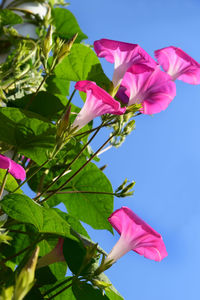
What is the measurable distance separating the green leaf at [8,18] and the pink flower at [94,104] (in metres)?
1.05

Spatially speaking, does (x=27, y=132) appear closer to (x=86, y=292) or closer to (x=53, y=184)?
(x=53, y=184)

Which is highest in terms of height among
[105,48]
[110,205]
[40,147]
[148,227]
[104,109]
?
[105,48]

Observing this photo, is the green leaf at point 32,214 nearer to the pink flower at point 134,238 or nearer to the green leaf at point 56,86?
the pink flower at point 134,238

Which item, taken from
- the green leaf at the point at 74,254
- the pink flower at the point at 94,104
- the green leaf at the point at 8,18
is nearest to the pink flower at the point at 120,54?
the pink flower at the point at 94,104

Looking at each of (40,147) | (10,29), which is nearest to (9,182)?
(40,147)

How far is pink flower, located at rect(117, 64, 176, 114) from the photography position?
1168 mm

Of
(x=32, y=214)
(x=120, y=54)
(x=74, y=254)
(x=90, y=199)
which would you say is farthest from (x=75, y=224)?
(x=120, y=54)

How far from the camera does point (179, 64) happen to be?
4.15ft

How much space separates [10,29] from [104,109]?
3.42 feet

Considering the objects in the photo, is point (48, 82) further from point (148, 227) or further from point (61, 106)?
point (148, 227)

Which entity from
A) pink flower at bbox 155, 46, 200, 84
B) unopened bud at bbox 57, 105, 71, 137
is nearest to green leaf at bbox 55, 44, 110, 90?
pink flower at bbox 155, 46, 200, 84

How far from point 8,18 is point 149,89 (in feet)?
3.41

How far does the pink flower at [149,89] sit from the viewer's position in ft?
3.83

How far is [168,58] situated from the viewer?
1235 mm
